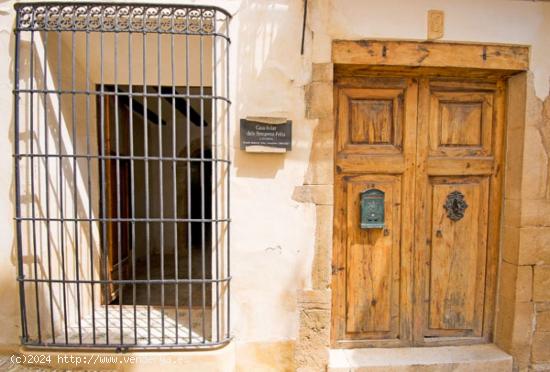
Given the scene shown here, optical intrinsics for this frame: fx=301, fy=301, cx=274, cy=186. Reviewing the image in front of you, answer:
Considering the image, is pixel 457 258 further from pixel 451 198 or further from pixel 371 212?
pixel 371 212

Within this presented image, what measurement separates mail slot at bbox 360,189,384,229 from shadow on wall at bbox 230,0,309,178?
0.67m

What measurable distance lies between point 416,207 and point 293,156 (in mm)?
1157

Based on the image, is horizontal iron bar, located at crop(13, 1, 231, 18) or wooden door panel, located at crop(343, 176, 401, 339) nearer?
horizontal iron bar, located at crop(13, 1, 231, 18)

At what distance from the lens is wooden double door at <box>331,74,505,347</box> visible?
2543 mm

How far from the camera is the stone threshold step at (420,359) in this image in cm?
241

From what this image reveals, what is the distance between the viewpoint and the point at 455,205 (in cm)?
258

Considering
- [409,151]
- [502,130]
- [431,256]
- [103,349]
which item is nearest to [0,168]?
[103,349]

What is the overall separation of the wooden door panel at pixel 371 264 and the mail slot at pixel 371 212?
0.18 ft

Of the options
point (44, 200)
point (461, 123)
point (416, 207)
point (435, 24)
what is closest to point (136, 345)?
point (44, 200)

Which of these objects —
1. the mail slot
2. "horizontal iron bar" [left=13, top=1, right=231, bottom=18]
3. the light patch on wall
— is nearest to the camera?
"horizontal iron bar" [left=13, top=1, right=231, bottom=18]

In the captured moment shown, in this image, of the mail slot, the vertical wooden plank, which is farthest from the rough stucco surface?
the vertical wooden plank

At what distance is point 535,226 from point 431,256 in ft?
2.75

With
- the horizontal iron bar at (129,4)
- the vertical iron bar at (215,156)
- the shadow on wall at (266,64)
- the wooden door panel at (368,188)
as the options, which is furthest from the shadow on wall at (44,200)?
the wooden door panel at (368,188)

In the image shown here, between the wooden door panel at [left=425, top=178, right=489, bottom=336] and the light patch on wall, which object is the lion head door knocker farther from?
the light patch on wall
